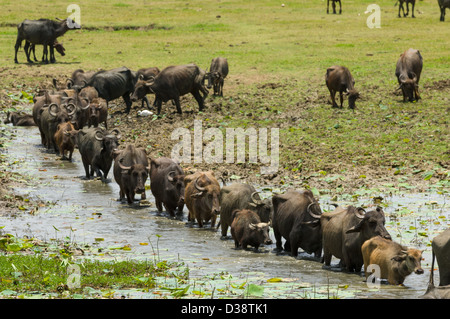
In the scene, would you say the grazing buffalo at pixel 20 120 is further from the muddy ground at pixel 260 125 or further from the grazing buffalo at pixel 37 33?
the grazing buffalo at pixel 37 33

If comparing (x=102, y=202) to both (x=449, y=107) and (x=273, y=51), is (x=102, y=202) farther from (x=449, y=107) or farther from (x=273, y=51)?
(x=273, y=51)

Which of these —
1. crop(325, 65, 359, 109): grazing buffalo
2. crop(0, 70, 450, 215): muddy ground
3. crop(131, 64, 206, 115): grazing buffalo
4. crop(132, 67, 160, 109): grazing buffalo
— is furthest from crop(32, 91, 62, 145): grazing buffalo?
crop(325, 65, 359, 109): grazing buffalo

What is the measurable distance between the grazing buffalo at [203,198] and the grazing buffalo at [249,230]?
136 centimetres

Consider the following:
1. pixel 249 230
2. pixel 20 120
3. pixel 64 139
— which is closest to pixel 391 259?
pixel 249 230

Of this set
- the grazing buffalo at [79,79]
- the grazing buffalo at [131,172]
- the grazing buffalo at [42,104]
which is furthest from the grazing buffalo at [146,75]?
the grazing buffalo at [131,172]

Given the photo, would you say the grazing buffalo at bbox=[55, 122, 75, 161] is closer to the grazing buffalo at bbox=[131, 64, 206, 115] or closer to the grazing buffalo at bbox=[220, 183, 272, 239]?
the grazing buffalo at bbox=[131, 64, 206, 115]

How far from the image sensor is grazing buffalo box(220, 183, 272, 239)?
44.4ft

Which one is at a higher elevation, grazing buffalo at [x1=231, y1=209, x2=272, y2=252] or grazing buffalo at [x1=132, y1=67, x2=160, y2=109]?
grazing buffalo at [x1=132, y1=67, x2=160, y2=109]

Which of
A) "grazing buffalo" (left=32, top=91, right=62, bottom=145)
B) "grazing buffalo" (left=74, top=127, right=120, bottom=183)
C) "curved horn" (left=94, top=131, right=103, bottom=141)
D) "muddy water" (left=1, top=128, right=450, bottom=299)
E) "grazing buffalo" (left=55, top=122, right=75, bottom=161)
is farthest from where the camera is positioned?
"grazing buffalo" (left=32, top=91, right=62, bottom=145)

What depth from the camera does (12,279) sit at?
10.1m

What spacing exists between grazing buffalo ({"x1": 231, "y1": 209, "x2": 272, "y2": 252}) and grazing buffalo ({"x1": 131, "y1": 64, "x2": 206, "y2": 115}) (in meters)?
12.0

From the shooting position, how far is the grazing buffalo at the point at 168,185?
15.4 metres

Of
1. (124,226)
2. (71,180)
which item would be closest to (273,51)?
(71,180)

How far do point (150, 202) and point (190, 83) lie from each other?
Answer: 8.78 meters
